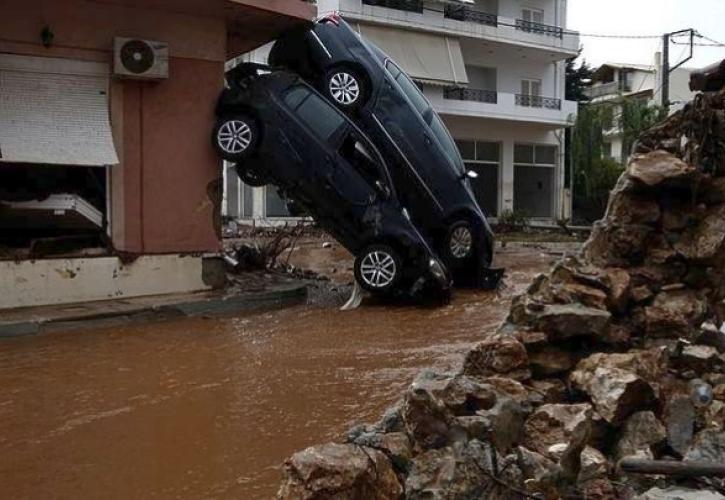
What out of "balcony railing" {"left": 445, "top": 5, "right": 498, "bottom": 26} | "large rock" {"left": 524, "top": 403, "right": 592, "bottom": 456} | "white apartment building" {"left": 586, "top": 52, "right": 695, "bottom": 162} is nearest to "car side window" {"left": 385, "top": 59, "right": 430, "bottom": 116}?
"large rock" {"left": 524, "top": 403, "right": 592, "bottom": 456}

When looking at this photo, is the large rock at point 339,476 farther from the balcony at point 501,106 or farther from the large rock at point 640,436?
the balcony at point 501,106

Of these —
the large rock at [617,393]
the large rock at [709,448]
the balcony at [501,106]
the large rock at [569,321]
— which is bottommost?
the large rock at [709,448]

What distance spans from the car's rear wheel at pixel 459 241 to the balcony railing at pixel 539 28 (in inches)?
863

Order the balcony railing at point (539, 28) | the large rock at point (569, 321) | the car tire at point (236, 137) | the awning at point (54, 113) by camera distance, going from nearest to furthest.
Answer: the large rock at point (569, 321), the awning at point (54, 113), the car tire at point (236, 137), the balcony railing at point (539, 28)

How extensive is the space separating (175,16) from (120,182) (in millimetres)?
2261

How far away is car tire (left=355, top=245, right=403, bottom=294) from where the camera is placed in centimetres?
1067

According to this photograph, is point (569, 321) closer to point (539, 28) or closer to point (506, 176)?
point (506, 176)

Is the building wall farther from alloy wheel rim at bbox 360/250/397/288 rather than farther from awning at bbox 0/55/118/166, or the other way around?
alloy wheel rim at bbox 360/250/397/288

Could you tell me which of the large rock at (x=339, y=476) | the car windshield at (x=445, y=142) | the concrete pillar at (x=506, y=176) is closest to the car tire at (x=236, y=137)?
the car windshield at (x=445, y=142)

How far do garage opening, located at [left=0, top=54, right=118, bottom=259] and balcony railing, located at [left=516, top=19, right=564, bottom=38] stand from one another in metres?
24.2

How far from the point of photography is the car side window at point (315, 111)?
35.3 feet

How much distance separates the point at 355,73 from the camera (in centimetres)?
1139

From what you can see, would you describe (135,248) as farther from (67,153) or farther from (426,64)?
(426,64)

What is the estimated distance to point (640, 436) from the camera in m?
4.02
